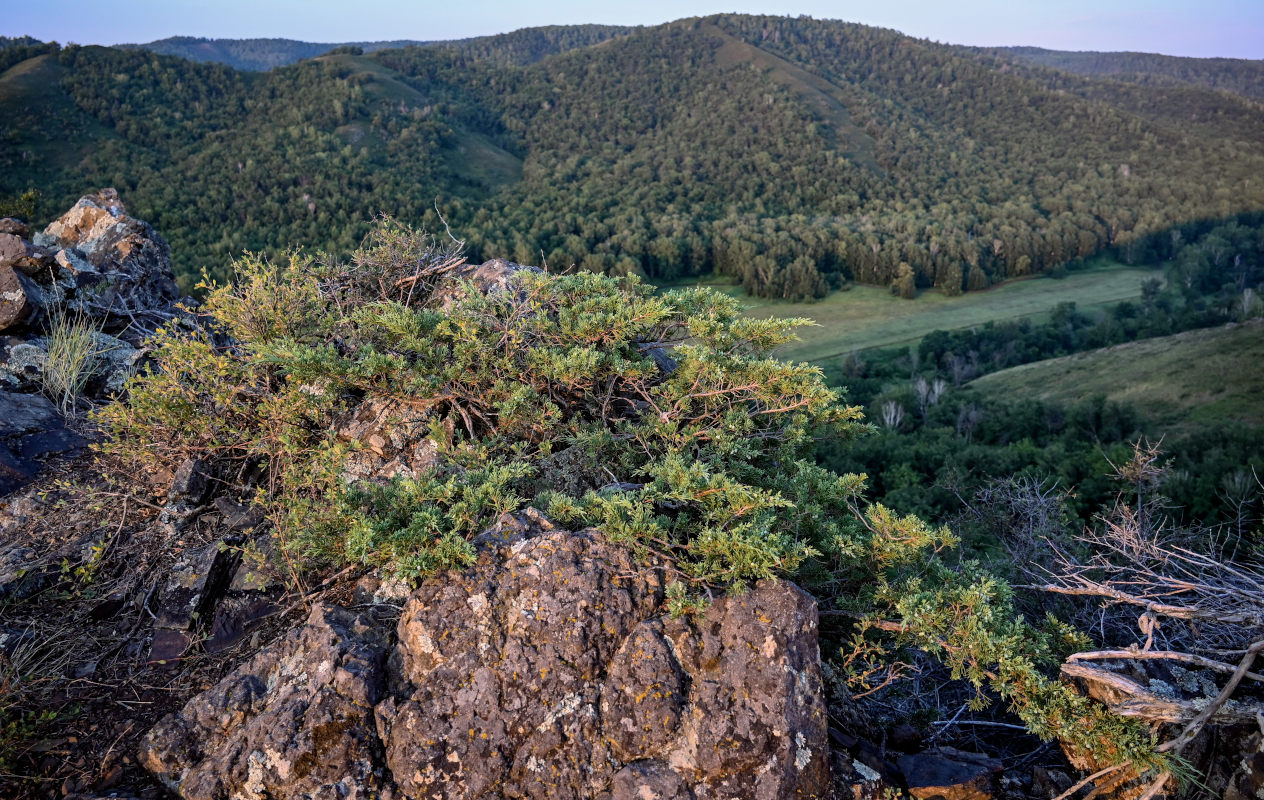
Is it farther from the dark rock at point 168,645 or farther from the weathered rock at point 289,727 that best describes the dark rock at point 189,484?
the weathered rock at point 289,727

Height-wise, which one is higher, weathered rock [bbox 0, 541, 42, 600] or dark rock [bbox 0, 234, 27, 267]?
dark rock [bbox 0, 234, 27, 267]

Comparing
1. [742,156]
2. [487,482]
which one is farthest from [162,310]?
[742,156]

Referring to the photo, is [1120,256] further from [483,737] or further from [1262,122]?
[483,737]

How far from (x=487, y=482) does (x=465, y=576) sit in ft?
2.25

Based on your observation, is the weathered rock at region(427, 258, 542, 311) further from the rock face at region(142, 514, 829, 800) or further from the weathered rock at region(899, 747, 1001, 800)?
the weathered rock at region(899, 747, 1001, 800)

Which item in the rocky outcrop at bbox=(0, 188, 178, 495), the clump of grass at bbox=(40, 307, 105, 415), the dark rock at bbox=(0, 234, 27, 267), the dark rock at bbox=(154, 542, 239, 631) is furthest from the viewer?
the dark rock at bbox=(0, 234, 27, 267)

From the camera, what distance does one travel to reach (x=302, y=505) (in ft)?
15.1

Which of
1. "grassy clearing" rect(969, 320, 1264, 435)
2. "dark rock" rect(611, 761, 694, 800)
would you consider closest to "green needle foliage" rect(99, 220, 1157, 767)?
"dark rock" rect(611, 761, 694, 800)

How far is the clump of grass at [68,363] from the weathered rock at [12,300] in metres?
0.36

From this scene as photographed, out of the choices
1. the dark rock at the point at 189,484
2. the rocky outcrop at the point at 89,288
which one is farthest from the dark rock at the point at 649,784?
the rocky outcrop at the point at 89,288

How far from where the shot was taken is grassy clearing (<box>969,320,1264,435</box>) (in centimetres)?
4188

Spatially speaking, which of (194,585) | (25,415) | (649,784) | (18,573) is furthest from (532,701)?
(25,415)

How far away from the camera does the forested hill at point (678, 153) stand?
204 ft

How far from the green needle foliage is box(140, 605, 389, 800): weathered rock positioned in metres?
0.58
